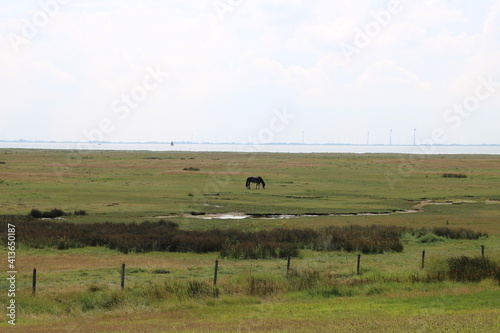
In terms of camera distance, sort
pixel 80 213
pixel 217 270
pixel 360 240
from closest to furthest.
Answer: pixel 217 270 → pixel 360 240 → pixel 80 213

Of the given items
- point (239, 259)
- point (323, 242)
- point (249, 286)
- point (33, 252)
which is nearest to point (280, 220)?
point (323, 242)

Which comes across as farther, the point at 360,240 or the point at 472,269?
the point at 360,240

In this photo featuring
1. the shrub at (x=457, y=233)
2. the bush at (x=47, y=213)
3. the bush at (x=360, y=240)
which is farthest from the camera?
the bush at (x=47, y=213)

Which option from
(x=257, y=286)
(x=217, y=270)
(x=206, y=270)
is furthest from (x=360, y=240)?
(x=257, y=286)

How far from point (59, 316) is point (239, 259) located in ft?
43.1

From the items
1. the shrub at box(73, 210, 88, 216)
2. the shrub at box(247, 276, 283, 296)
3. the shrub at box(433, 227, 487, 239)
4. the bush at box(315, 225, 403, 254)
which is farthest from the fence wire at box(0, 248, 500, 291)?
the shrub at box(73, 210, 88, 216)

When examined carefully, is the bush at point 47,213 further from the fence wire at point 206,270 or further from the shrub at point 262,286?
the shrub at point 262,286

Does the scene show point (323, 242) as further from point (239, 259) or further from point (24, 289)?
point (24, 289)

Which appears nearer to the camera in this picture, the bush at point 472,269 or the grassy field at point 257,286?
the grassy field at point 257,286

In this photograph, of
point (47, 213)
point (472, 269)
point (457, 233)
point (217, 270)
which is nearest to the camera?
point (472, 269)

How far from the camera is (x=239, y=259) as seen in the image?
3169 centimetres

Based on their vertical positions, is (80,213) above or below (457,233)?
below

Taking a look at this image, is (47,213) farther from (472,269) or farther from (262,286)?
(472,269)

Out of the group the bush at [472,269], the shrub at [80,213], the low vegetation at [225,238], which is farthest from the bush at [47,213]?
the bush at [472,269]
